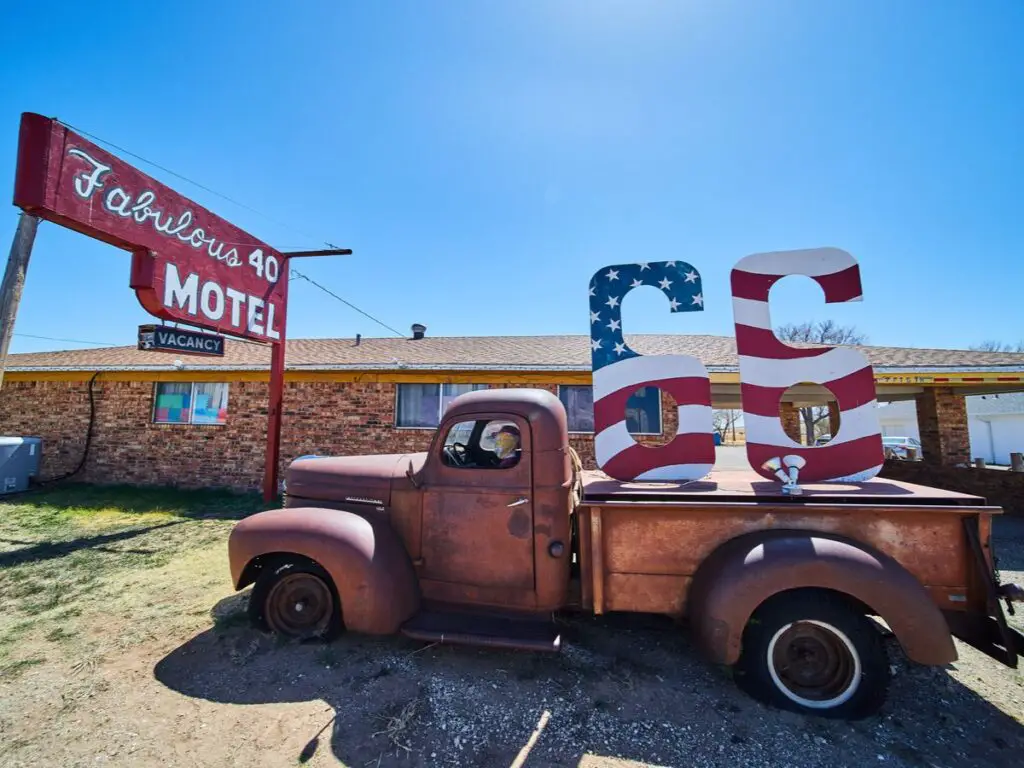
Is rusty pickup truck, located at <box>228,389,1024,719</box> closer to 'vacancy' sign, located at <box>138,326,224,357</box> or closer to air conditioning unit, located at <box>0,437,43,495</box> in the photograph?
'vacancy' sign, located at <box>138,326,224,357</box>

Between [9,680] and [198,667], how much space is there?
1.19 metres

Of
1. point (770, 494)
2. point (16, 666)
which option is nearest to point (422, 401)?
point (16, 666)

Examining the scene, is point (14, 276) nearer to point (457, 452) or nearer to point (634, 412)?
point (457, 452)

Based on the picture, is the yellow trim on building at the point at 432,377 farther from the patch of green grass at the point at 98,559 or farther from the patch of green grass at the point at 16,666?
the patch of green grass at the point at 16,666

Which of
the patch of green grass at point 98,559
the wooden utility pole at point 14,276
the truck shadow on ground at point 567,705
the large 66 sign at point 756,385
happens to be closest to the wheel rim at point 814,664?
the truck shadow on ground at point 567,705

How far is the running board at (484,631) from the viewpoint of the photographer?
2.95 m

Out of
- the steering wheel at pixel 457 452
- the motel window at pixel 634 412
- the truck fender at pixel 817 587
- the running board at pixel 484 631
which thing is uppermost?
the motel window at pixel 634 412

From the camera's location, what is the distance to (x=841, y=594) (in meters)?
2.83

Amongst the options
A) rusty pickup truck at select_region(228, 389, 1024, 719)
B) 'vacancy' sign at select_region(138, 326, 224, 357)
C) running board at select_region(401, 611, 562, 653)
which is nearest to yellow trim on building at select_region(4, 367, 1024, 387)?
'vacancy' sign at select_region(138, 326, 224, 357)

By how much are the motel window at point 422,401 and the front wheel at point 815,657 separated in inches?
298

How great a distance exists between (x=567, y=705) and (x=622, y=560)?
0.96 meters

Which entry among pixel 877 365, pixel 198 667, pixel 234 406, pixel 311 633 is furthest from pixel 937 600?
pixel 234 406

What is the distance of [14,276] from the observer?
5.24 m

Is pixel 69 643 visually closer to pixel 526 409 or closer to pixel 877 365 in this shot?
pixel 526 409
